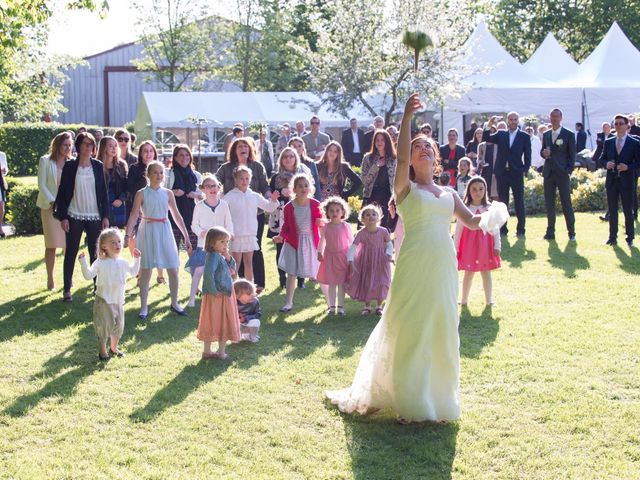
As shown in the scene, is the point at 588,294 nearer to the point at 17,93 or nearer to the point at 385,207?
the point at 385,207

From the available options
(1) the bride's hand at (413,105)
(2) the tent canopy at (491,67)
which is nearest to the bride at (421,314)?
(1) the bride's hand at (413,105)

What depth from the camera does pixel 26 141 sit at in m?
38.3

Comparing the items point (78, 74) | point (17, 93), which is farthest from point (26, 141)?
point (78, 74)

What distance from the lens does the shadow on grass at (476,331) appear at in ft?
24.0

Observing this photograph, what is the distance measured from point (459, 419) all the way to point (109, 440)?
232cm

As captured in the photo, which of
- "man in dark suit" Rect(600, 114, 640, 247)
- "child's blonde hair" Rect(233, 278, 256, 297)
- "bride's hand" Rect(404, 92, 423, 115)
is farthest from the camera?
"man in dark suit" Rect(600, 114, 640, 247)

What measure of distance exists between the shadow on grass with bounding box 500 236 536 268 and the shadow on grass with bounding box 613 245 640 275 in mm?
1254

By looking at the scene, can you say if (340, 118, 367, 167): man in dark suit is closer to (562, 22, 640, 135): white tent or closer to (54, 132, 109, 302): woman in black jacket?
(54, 132, 109, 302): woman in black jacket

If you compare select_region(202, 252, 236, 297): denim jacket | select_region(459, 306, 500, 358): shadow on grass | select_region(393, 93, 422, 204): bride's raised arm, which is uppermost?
select_region(393, 93, 422, 204): bride's raised arm

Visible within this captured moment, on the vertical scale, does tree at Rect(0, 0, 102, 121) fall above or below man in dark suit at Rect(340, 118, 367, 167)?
above

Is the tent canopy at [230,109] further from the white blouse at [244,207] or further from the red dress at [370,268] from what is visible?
the red dress at [370,268]

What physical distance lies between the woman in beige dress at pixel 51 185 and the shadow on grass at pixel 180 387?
4083 mm

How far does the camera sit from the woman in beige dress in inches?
389

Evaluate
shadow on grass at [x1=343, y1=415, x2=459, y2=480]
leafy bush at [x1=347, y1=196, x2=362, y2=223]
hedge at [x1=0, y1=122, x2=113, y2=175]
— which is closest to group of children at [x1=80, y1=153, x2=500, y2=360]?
shadow on grass at [x1=343, y1=415, x2=459, y2=480]
